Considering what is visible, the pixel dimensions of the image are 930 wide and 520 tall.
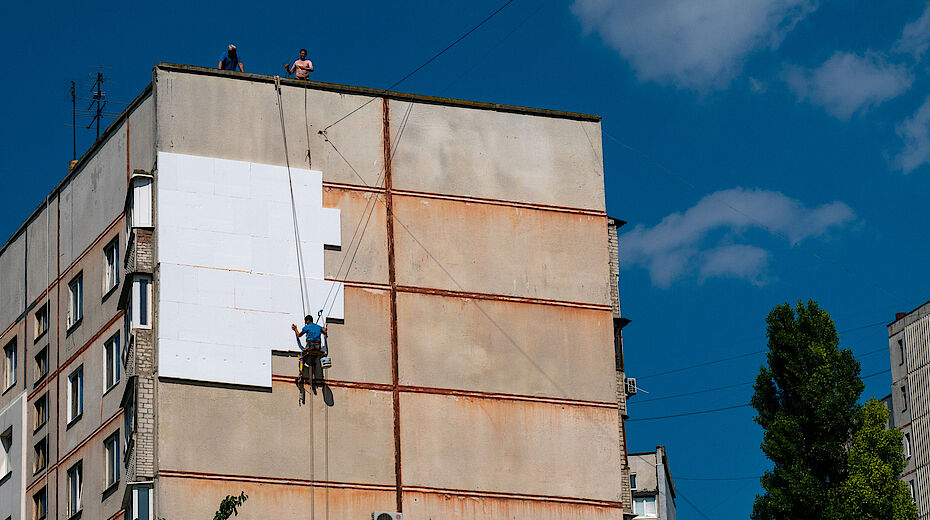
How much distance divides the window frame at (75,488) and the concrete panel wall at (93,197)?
7735 mm

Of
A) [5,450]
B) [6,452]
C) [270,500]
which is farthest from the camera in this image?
[5,450]

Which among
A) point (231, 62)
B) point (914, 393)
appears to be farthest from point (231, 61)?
point (914, 393)

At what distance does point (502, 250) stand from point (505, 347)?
11.4 ft

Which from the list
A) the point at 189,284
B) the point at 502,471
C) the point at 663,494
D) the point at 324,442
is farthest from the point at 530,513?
the point at 663,494

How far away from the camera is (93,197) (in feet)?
200

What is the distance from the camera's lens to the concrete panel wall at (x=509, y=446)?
57.3 m

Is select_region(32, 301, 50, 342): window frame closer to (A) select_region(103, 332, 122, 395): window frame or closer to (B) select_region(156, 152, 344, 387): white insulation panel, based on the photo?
(A) select_region(103, 332, 122, 395): window frame

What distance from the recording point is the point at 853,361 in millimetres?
70125

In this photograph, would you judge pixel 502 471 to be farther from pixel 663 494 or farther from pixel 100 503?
pixel 663 494

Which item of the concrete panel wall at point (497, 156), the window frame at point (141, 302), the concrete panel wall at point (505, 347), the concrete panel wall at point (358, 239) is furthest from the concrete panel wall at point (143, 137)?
the concrete panel wall at point (505, 347)

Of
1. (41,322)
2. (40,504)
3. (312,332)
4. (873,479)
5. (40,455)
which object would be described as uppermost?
(41,322)

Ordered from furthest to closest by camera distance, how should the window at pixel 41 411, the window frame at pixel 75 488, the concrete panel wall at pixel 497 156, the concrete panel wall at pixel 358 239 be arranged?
the window at pixel 41 411
the concrete panel wall at pixel 497 156
the window frame at pixel 75 488
the concrete panel wall at pixel 358 239

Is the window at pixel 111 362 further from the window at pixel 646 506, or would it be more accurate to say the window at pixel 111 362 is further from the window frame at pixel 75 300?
the window at pixel 646 506

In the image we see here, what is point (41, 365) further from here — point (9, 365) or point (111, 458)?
point (111, 458)
